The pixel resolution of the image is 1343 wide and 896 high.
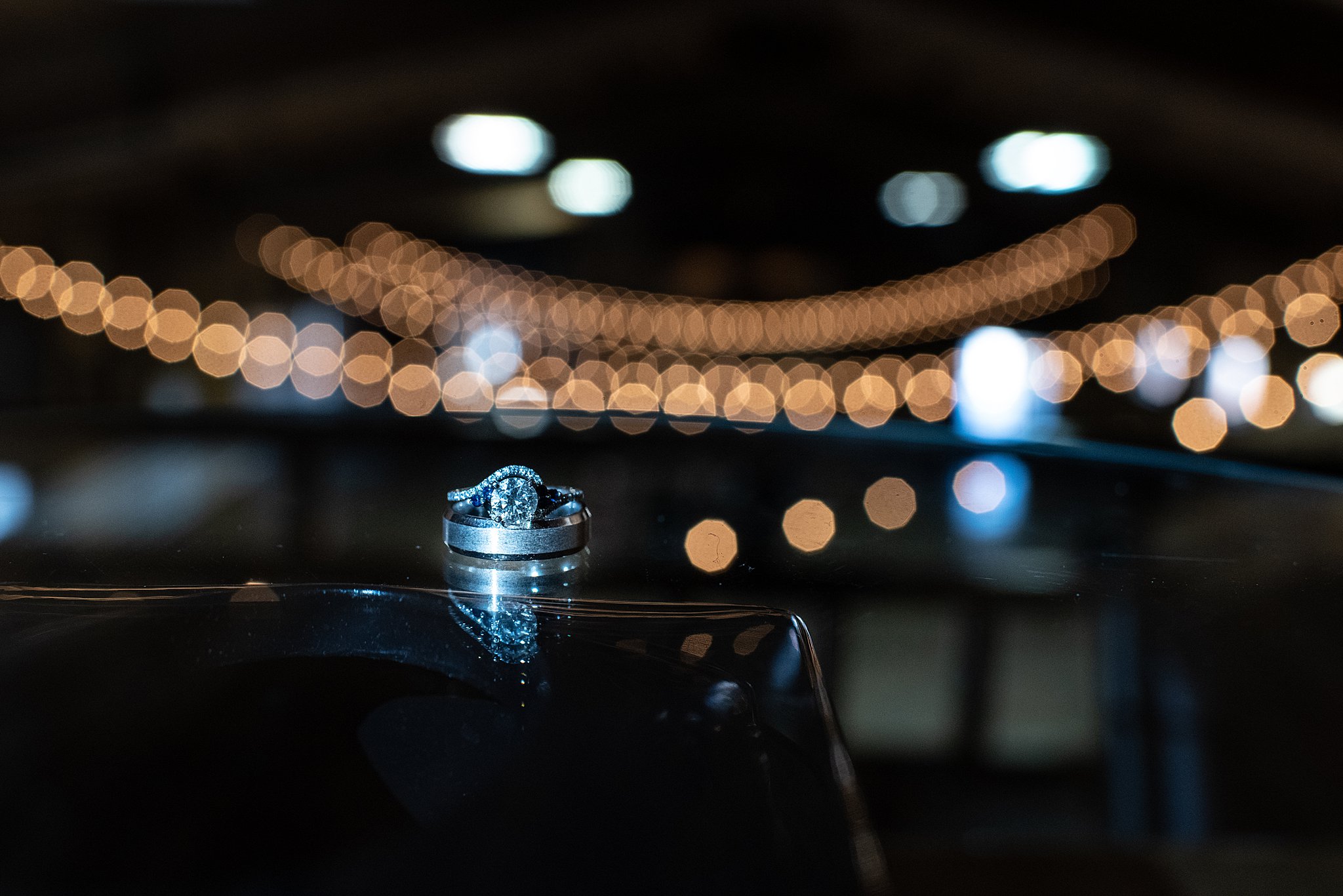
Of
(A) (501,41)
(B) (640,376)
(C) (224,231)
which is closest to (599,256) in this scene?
(B) (640,376)

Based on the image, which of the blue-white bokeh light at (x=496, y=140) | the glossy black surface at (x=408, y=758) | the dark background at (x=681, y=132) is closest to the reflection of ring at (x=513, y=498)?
the glossy black surface at (x=408, y=758)

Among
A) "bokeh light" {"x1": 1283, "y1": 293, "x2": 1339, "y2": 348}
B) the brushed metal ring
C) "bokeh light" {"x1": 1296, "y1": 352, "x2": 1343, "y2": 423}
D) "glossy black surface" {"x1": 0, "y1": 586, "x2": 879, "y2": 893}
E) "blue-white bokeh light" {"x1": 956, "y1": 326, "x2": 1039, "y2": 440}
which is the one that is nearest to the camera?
"glossy black surface" {"x1": 0, "y1": 586, "x2": 879, "y2": 893}

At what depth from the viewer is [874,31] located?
11.7 ft

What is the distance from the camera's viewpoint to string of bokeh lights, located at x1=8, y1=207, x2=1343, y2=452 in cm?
479

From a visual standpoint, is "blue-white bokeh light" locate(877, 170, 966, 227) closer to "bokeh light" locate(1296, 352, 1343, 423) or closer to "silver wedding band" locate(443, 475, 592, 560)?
"bokeh light" locate(1296, 352, 1343, 423)

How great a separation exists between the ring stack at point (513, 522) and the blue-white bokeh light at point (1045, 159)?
12.7 feet

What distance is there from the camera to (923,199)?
525 centimetres

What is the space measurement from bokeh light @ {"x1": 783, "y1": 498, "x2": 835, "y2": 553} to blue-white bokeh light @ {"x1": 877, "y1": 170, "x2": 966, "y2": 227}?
4730 millimetres

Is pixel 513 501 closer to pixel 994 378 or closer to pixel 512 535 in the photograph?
pixel 512 535

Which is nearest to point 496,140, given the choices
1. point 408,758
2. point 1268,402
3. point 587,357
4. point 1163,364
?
point 587,357

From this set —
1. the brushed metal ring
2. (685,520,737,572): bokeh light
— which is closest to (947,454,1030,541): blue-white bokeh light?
(685,520,737,572): bokeh light

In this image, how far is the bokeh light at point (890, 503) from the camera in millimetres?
584

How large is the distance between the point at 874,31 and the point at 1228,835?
3850 mm

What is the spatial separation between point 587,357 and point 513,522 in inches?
205
